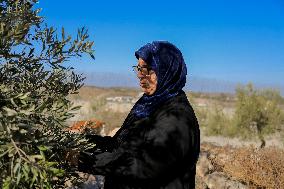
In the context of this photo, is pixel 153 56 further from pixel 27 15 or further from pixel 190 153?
pixel 27 15

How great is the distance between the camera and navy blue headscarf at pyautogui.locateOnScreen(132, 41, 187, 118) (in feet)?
11.6

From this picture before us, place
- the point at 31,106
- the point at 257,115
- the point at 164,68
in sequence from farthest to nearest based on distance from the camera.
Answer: the point at 257,115
the point at 164,68
the point at 31,106

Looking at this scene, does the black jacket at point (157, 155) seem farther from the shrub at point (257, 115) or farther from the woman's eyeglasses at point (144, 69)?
the shrub at point (257, 115)

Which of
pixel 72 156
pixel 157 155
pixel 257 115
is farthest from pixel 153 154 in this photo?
pixel 257 115

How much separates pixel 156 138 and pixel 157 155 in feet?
0.43

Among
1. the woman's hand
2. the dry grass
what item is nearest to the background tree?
the woman's hand

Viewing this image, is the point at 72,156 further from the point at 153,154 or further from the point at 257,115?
the point at 257,115

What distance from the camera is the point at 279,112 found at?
22.9 meters

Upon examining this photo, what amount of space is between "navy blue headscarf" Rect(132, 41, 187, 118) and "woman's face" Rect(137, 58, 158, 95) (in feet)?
0.11

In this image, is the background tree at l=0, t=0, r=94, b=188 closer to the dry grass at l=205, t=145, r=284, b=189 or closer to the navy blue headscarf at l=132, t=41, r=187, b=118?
the navy blue headscarf at l=132, t=41, r=187, b=118

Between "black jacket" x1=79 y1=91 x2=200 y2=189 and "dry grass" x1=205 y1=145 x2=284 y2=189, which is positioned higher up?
"black jacket" x1=79 y1=91 x2=200 y2=189

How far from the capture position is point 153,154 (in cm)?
310

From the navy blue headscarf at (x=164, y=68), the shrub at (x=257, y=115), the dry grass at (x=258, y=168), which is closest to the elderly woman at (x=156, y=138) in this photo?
the navy blue headscarf at (x=164, y=68)

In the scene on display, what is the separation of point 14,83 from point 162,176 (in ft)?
3.94
